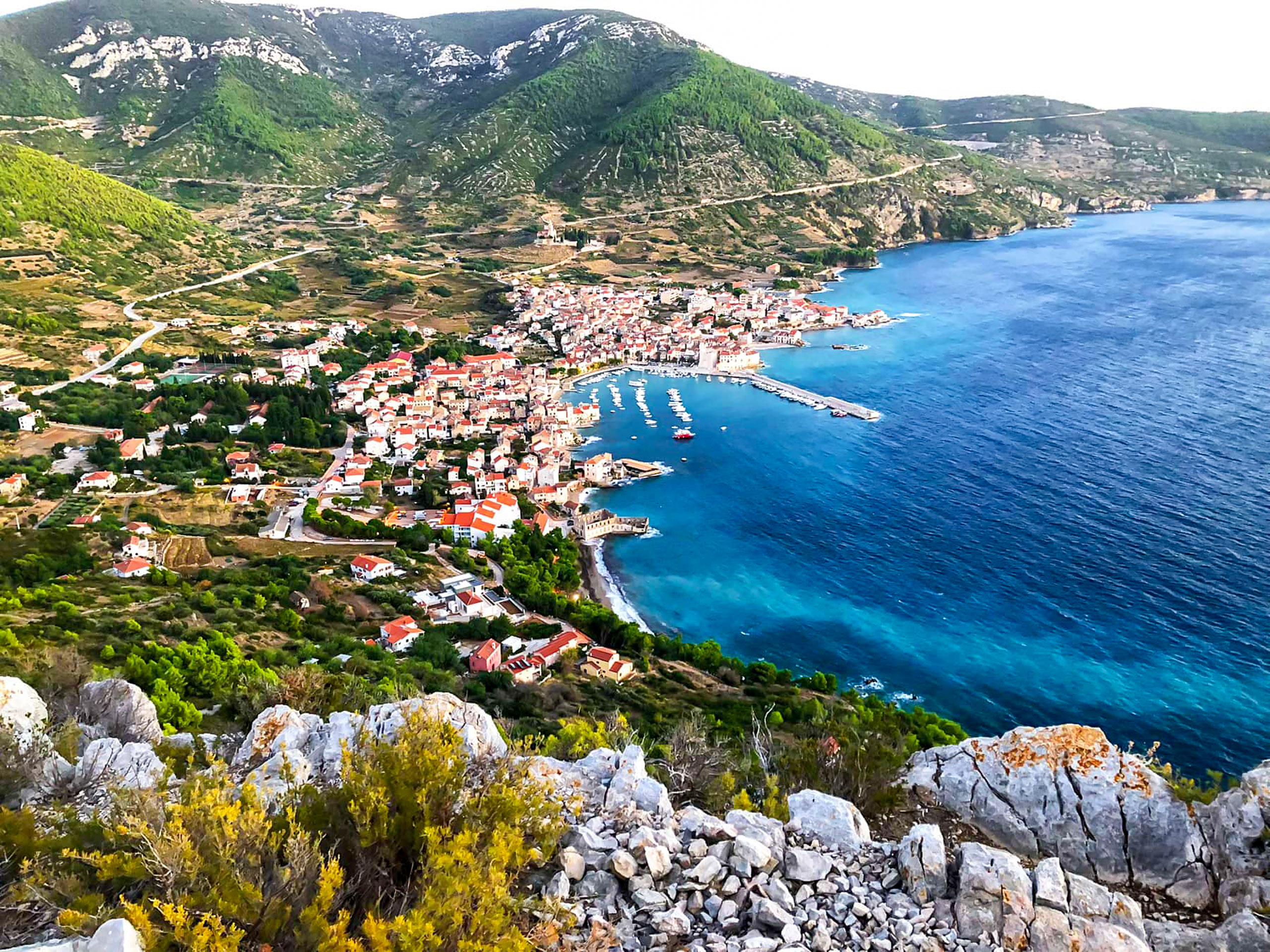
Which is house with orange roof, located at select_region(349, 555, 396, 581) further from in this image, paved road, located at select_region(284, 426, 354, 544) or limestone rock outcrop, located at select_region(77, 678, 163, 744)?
limestone rock outcrop, located at select_region(77, 678, 163, 744)

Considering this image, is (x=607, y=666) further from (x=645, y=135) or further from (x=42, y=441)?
(x=645, y=135)

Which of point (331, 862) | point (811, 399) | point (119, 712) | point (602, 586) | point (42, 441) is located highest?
point (331, 862)

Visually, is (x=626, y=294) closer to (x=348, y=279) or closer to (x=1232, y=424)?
(x=348, y=279)

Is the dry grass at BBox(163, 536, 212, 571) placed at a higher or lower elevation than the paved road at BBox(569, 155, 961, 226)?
lower

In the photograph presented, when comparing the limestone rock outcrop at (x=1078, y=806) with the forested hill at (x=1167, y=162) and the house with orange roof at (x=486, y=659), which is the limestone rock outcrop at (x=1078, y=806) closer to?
the house with orange roof at (x=486, y=659)

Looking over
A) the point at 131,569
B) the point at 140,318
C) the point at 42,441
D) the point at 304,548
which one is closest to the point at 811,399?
the point at 304,548

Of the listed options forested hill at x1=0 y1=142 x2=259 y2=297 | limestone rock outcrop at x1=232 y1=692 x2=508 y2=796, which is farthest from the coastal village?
limestone rock outcrop at x1=232 y1=692 x2=508 y2=796

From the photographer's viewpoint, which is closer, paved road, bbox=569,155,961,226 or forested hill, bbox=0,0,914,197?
paved road, bbox=569,155,961,226
